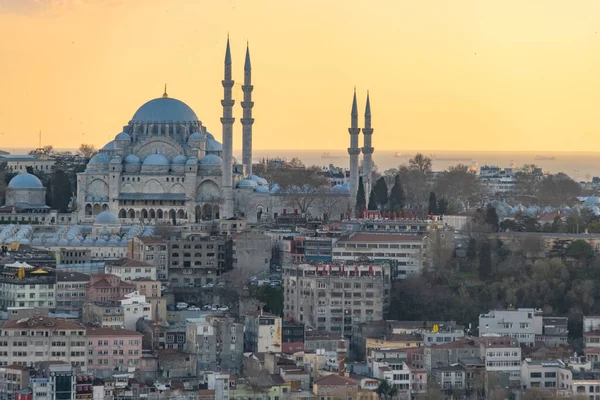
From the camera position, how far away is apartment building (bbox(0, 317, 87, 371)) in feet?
182

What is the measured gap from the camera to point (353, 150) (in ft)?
282

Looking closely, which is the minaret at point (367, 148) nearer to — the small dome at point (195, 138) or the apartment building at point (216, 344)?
the small dome at point (195, 138)

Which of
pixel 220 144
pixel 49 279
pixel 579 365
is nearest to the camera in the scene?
pixel 579 365

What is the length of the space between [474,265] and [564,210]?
17.9 meters

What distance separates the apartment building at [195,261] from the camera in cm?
6919

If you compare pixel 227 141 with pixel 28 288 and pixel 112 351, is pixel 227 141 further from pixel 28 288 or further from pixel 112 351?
pixel 112 351

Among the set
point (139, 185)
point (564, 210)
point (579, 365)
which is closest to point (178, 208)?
point (139, 185)

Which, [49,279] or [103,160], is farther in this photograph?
[103,160]

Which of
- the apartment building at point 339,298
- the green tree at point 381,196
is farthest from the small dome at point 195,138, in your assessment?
the apartment building at point 339,298

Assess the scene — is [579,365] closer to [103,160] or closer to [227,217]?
[227,217]

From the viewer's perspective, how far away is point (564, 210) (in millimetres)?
84500

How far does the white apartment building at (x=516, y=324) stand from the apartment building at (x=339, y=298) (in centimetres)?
390

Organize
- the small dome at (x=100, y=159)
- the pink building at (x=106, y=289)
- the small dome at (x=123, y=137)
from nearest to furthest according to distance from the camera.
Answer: the pink building at (x=106, y=289) < the small dome at (x=100, y=159) < the small dome at (x=123, y=137)

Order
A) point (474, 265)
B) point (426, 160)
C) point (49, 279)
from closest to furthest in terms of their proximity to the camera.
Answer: point (49, 279), point (474, 265), point (426, 160)
